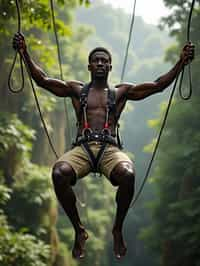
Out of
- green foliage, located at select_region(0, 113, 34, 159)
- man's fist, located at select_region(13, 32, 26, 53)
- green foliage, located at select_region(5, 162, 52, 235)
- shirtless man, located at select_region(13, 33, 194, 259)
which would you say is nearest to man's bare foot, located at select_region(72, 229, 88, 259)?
shirtless man, located at select_region(13, 33, 194, 259)

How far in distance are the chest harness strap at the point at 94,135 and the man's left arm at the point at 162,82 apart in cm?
20

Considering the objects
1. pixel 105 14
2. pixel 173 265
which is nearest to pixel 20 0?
pixel 173 265

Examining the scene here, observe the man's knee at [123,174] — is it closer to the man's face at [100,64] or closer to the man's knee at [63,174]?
the man's knee at [63,174]

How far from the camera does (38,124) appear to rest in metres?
15.9

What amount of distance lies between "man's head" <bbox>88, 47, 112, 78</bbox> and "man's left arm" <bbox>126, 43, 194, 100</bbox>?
11.7 inches

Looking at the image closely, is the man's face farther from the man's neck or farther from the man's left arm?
the man's left arm

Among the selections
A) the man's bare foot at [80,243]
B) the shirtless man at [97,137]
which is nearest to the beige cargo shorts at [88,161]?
the shirtless man at [97,137]

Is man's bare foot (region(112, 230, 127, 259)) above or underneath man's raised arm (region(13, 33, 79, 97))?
underneath

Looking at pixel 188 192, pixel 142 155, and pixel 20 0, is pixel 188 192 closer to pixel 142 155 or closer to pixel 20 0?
pixel 20 0

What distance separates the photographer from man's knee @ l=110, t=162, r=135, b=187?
12.2 ft

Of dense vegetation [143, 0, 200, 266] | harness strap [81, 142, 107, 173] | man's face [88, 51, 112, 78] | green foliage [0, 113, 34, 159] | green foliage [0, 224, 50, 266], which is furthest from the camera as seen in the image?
dense vegetation [143, 0, 200, 266]

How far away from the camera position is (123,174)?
373 centimetres

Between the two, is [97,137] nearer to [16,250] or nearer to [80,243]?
[80,243]

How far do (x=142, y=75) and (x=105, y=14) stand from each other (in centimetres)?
1980
